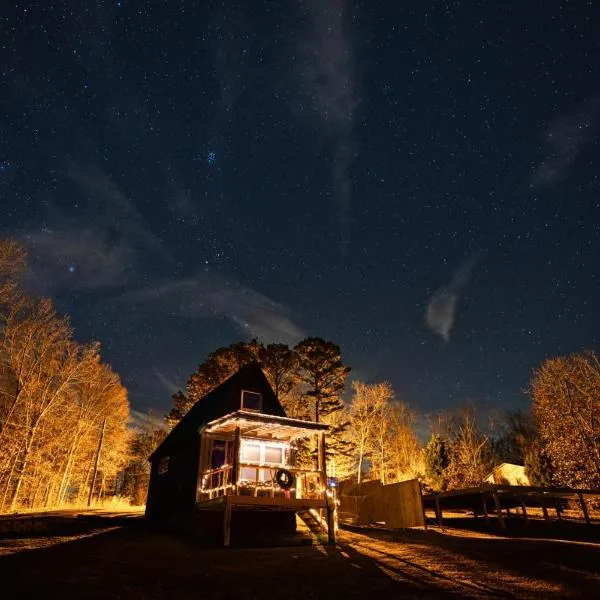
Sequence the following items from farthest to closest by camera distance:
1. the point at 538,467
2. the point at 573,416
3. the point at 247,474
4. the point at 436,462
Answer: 1. the point at 538,467
2. the point at 436,462
3. the point at 573,416
4. the point at 247,474

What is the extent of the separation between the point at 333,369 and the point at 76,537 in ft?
85.2

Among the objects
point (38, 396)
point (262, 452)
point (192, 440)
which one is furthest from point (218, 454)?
point (38, 396)

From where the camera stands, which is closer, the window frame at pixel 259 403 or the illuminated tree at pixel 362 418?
the window frame at pixel 259 403

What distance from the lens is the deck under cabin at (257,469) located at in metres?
15.2

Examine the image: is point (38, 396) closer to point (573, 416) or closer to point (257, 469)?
point (257, 469)

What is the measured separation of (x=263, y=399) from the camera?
66.8 feet

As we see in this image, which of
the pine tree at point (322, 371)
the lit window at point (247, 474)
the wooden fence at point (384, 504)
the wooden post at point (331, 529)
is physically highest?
the pine tree at point (322, 371)

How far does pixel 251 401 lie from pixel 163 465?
315 inches

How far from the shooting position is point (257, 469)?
647 inches

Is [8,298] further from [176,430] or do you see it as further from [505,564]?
[505,564]

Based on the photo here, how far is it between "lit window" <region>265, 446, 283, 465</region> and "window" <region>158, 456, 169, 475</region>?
6649 mm

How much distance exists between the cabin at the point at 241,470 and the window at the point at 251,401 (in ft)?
0.15

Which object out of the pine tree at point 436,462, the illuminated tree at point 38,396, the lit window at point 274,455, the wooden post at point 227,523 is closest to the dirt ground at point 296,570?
the wooden post at point 227,523

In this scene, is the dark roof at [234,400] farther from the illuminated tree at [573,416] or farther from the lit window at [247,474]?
the illuminated tree at [573,416]
